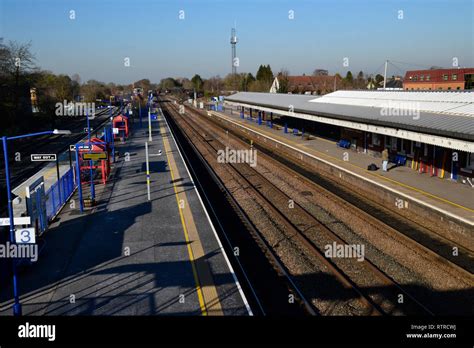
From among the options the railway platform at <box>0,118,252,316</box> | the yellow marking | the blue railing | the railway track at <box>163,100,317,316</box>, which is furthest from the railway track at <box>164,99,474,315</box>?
the blue railing

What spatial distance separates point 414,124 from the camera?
19.6 meters

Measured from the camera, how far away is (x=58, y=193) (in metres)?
17.8

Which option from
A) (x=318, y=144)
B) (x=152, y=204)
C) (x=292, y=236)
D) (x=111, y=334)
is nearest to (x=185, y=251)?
(x=292, y=236)

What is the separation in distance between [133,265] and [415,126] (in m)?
14.4

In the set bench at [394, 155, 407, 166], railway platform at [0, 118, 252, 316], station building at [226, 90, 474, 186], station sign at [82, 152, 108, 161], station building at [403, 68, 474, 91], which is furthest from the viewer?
station building at [403, 68, 474, 91]

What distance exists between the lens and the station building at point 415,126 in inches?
709

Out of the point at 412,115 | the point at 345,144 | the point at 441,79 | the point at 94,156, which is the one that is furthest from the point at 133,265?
the point at 441,79

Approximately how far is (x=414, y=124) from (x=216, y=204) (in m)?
10.3

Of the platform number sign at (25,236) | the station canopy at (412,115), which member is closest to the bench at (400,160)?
the station canopy at (412,115)

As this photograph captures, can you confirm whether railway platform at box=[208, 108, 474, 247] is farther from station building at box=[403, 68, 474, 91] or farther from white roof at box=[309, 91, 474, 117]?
station building at box=[403, 68, 474, 91]

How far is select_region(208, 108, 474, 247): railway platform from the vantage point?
15252 millimetres

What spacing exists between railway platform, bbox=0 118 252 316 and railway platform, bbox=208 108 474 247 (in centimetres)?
875

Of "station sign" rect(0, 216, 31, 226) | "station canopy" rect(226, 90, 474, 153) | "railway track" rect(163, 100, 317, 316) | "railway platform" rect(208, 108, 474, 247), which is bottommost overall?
"railway track" rect(163, 100, 317, 316)

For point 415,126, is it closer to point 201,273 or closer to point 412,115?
point 412,115
